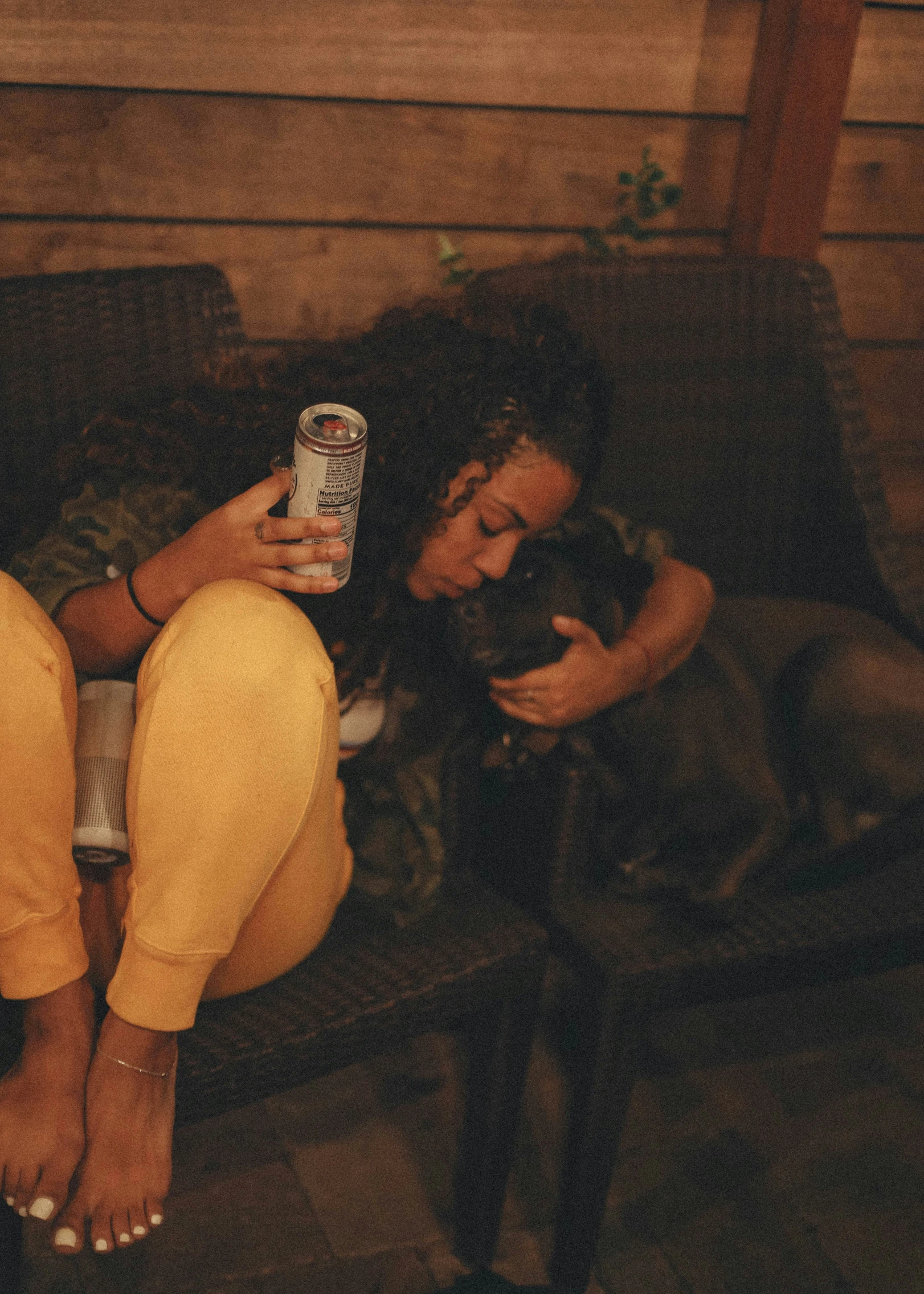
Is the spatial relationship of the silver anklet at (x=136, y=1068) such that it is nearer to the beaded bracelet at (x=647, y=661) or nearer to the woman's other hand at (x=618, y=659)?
the woman's other hand at (x=618, y=659)

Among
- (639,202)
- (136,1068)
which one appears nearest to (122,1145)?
(136,1068)

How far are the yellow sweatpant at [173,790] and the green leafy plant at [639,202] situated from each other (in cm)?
125

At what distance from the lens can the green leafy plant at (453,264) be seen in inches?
73.2

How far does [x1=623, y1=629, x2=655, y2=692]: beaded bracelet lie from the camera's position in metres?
1.42

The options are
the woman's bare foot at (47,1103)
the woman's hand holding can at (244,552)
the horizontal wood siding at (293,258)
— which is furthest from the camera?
the horizontal wood siding at (293,258)

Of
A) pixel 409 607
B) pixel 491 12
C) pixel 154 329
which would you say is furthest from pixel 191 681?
pixel 491 12

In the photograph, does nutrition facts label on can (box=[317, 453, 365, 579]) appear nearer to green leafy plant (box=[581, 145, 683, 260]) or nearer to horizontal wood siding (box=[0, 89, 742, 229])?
horizontal wood siding (box=[0, 89, 742, 229])

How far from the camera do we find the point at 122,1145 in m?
0.95

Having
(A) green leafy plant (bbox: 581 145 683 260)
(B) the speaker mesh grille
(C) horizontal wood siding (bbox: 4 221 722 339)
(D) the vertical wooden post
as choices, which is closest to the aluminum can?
(B) the speaker mesh grille

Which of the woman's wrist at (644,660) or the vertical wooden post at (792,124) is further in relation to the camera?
the vertical wooden post at (792,124)

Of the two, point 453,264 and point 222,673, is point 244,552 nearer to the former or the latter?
point 222,673

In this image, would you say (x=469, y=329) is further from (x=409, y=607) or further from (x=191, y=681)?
(x=191, y=681)

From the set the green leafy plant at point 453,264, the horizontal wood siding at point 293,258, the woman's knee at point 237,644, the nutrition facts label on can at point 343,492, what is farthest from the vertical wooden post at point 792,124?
the woman's knee at point 237,644

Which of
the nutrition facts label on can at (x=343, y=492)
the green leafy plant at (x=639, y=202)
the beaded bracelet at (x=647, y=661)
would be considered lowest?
the beaded bracelet at (x=647, y=661)
